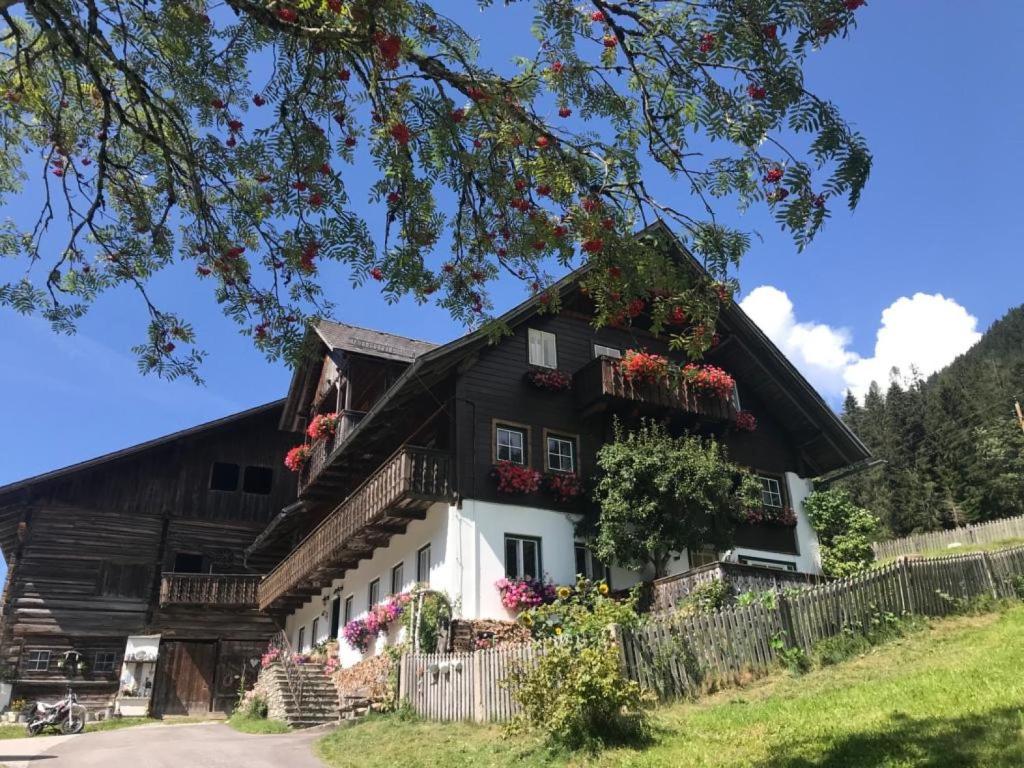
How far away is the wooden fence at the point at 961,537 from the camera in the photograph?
43.8 m

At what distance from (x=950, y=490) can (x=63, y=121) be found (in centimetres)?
6743

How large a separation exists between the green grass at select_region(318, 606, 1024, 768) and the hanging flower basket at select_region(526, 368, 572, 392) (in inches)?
374

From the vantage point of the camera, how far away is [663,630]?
43.8 feet

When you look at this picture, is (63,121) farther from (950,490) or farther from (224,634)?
(950,490)

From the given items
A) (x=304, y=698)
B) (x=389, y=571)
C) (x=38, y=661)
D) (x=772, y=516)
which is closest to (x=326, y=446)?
(x=389, y=571)

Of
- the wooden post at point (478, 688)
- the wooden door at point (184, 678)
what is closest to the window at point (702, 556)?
the wooden post at point (478, 688)

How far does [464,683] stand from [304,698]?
7.98 metres

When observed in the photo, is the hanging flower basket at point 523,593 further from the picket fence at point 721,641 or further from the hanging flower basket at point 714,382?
the hanging flower basket at point 714,382

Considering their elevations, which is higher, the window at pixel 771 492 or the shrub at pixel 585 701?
the window at pixel 771 492

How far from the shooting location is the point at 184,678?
30.6 m

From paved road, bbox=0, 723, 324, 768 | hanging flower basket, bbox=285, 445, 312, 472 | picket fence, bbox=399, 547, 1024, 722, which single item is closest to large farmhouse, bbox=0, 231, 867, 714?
hanging flower basket, bbox=285, 445, 312, 472

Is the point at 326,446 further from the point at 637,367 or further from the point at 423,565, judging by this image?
the point at 637,367

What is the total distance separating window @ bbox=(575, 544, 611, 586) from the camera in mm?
20688

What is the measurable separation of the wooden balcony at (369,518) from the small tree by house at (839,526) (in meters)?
12.2
